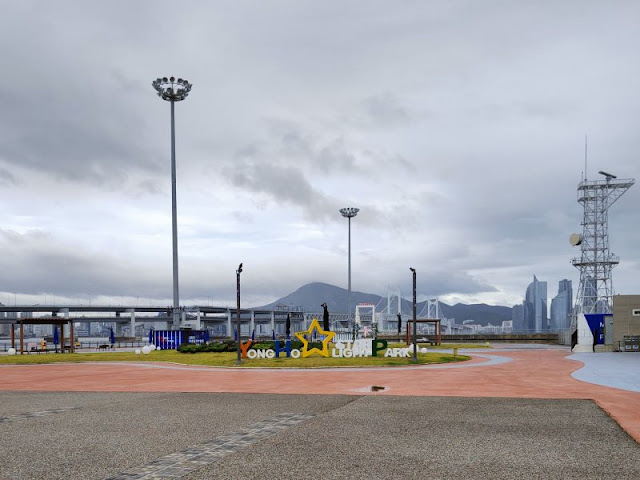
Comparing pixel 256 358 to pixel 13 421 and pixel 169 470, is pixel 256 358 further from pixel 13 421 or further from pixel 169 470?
pixel 169 470

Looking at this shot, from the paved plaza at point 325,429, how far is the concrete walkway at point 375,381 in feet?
0.46

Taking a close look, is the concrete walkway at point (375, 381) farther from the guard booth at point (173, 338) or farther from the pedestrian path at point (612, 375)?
the guard booth at point (173, 338)

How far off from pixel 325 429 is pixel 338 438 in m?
1.19

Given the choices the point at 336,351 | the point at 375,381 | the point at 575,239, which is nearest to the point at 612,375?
the point at 375,381

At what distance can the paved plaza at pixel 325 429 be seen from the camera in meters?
10.2

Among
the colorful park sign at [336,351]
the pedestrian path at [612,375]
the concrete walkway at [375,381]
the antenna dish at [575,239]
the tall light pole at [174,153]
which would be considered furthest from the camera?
the antenna dish at [575,239]

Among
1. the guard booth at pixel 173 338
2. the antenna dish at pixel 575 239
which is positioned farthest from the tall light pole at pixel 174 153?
the antenna dish at pixel 575 239

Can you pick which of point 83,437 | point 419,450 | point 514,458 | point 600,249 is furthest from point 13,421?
point 600,249

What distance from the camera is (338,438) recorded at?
41.9ft

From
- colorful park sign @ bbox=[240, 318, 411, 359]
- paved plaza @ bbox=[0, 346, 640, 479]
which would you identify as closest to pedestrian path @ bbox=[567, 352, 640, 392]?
paved plaza @ bbox=[0, 346, 640, 479]

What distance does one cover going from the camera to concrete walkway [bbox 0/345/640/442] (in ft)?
69.2

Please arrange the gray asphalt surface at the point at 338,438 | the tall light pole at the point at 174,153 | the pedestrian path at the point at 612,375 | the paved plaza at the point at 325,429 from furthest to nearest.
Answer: the tall light pole at the point at 174,153, the pedestrian path at the point at 612,375, the paved plaza at the point at 325,429, the gray asphalt surface at the point at 338,438

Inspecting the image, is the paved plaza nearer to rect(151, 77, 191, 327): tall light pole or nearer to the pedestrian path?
the pedestrian path

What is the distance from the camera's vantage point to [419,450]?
11445 mm
